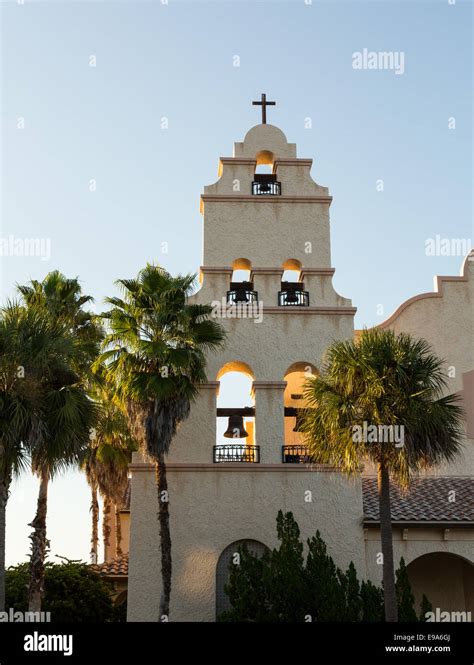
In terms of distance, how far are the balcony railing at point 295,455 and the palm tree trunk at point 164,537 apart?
3.91m

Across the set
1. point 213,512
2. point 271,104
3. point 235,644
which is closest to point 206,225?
point 271,104

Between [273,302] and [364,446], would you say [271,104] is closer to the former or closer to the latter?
[273,302]

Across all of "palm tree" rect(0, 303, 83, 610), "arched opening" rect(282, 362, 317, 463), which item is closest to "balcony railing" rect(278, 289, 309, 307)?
"arched opening" rect(282, 362, 317, 463)

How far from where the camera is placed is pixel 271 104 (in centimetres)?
2947

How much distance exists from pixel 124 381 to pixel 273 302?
5676 mm

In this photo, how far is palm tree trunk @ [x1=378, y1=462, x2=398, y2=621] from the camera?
1948 cm

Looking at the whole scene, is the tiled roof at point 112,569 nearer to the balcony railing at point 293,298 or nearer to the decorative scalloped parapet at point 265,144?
the balcony railing at point 293,298

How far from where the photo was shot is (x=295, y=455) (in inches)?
984

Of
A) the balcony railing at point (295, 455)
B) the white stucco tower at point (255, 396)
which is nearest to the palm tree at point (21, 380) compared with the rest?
the white stucco tower at point (255, 396)

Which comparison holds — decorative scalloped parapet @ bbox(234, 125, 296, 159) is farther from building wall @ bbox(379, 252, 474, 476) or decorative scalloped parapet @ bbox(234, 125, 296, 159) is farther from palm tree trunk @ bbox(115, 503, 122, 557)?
palm tree trunk @ bbox(115, 503, 122, 557)

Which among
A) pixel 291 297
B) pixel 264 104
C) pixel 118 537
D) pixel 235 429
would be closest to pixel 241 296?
pixel 291 297

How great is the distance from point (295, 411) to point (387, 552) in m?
7.40

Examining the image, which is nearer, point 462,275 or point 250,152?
point 250,152

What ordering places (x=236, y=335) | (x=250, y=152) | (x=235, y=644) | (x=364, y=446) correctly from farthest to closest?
(x=250, y=152) → (x=236, y=335) → (x=364, y=446) → (x=235, y=644)
